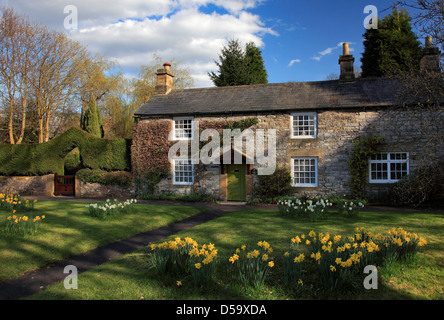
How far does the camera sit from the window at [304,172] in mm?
16605

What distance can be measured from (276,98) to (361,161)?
592 centimetres

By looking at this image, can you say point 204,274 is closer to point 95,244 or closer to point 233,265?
point 233,265

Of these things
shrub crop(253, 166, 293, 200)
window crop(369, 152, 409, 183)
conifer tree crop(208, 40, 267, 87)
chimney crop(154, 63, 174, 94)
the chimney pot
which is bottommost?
shrub crop(253, 166, 293, 200)

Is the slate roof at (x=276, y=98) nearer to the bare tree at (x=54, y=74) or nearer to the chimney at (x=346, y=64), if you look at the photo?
the chimney at (x=346, y=64)

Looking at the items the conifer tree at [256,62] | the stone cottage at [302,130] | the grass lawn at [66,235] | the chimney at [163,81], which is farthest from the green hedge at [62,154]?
the conifer tree at [256,62]

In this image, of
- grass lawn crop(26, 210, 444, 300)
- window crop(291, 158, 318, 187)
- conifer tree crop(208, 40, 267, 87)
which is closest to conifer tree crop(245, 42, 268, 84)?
conifer tree crop(208, 40, 267, 87)

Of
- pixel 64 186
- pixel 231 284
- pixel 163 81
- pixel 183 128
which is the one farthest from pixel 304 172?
pixel 64 186

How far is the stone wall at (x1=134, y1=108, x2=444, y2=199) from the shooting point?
599 inches

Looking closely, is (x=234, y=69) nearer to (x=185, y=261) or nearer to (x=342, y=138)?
(x=342, y=138)

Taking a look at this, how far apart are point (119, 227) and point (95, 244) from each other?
5.47ft

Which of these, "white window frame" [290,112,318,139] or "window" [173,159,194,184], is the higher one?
"white window frame" [290,112,318,139]

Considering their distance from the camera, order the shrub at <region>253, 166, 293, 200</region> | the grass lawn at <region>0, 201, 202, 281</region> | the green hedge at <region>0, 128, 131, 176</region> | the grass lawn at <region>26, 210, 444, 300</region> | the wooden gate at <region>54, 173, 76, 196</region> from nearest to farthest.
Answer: the grass lawn at <region>26, 210, 444, 300</region> → the grass lawn at <region>0, 201, 202, 281</region> → the shrub at <region>253, 166, 293, 200</region> → the green hedge at <region>0, 128, 131, 176</region> → the wooden gate at <region>54, 173, 76, 196</region>

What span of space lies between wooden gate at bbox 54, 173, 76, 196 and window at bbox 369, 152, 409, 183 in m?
18.6

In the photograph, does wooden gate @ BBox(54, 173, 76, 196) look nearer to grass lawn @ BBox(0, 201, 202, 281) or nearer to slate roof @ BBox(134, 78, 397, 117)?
slate roof @ BBox(134, 78, 397, 117)
